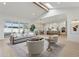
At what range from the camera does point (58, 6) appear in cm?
354

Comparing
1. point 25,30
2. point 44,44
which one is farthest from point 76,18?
point 25,30

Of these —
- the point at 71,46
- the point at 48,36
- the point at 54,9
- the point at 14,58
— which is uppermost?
the point at 54,9

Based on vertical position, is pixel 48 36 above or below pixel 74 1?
below

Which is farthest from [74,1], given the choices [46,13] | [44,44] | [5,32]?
[5,32]

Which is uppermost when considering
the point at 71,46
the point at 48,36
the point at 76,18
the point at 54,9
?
the point at 54,9

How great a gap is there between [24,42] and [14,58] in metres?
0.52

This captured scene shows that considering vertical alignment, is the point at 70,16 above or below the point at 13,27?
above

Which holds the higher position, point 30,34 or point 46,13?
point 46,13

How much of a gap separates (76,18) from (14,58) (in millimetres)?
2088

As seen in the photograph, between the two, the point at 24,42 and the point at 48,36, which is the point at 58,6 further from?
the point at 24,42

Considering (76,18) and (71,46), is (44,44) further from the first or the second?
(76,18)

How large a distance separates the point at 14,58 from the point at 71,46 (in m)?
1.65

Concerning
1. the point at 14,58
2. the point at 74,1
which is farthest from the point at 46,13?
the point at 14,58

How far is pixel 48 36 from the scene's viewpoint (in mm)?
3680
